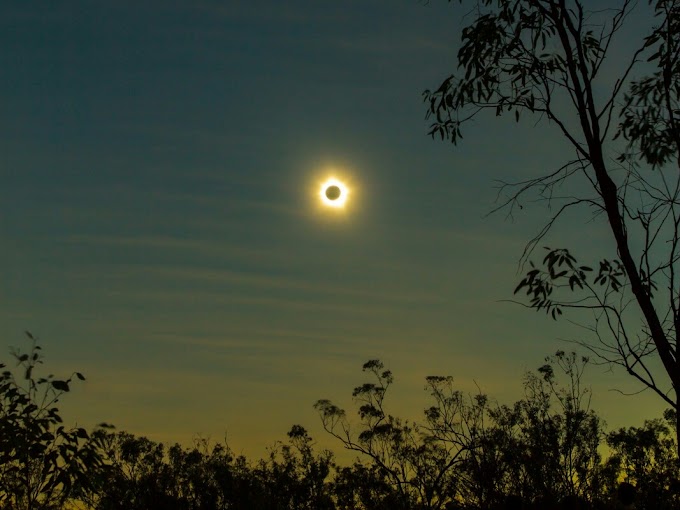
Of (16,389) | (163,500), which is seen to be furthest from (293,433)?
(16,389)

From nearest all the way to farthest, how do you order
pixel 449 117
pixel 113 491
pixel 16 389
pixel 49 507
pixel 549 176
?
1. pixel 549 176
2. pixel 16 389
3. pixel 449 117
4. pixel 49 507
5. pixel 113 491

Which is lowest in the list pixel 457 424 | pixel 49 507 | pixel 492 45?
pixel 49 507

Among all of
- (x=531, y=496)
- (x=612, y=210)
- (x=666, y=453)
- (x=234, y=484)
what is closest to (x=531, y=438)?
(x=531, y=496)

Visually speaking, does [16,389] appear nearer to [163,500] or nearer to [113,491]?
[113,491]

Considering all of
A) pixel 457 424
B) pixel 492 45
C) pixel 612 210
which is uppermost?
pixel 492 45

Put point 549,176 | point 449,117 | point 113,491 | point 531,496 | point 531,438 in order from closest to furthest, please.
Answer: point 549,176, point 449,117, point 531,496, point 531,438, point 113,491

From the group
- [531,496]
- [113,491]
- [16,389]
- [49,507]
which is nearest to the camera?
[16,389]

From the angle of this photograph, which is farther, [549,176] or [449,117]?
[449,117]

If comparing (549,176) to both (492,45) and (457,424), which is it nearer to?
(492,45)

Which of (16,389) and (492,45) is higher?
(492,45)
